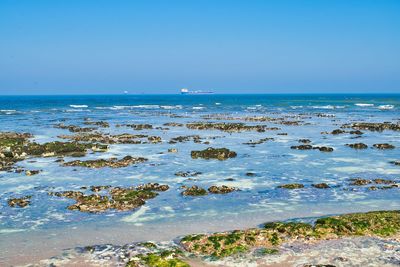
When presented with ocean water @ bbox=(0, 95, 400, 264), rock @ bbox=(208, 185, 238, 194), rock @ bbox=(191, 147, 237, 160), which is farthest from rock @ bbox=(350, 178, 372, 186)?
rock @ bbox=(191, 147, 237, 160)

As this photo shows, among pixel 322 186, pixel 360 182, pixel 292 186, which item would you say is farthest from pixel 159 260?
pixel 360 182

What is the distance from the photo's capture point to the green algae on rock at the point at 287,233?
13.6m

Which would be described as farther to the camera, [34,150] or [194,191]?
[34,150]

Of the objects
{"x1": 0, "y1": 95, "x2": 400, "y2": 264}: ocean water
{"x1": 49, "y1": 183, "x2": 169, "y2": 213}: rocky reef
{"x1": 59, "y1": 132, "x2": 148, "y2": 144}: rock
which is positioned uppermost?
{"x1": 59, "y1": 132, "x2": 148, "y2": 144}: rock

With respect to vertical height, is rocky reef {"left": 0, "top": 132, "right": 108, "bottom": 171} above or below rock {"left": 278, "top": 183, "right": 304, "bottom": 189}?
above

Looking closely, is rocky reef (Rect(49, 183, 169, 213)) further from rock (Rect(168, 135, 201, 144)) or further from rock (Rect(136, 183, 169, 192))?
rock (Rect(168, 135, 201, 144))

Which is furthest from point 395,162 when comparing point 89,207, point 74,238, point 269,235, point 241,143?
point 74,238

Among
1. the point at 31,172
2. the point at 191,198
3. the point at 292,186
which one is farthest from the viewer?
the point at 31,172

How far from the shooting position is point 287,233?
14633 millimetres

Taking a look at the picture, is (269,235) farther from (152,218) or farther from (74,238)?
(74,238)

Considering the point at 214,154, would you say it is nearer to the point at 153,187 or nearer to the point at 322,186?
the point at 153,187

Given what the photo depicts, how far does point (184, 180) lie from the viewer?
24000mm

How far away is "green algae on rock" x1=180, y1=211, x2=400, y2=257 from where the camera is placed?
13.6 meters

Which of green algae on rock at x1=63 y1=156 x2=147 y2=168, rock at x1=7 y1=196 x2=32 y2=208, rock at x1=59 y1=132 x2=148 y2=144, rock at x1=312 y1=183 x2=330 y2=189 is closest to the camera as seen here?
rock at x1=7 y1=196 x2=32 y2=208
